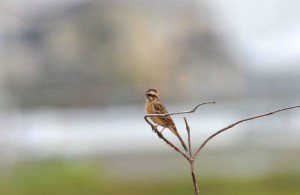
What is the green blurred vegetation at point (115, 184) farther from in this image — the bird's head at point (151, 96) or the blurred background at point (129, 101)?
the bird's head at point (151, 96)

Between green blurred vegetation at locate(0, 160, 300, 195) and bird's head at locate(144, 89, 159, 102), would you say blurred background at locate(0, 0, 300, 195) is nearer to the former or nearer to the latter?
green blurred vegetation at locate(0, 160, 300, 195)

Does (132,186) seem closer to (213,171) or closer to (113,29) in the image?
(213,171)

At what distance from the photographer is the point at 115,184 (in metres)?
11.6

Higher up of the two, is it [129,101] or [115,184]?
[129,101]

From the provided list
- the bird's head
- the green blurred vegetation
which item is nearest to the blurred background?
the green blurred vegetation

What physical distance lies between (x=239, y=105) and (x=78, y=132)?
4798 millimetres

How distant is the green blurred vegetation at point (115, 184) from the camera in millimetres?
9984

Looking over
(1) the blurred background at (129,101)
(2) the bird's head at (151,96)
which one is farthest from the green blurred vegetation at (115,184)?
(2) the bird's head at (151,96)

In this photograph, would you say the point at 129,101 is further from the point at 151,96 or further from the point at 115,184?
the point at 151,96

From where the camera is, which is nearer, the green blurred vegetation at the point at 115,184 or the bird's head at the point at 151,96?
the bird's head at the point at 151,96

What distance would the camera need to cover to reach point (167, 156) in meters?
16.2

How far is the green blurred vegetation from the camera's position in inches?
393

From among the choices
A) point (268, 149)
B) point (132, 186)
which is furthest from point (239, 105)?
point (132, 186)

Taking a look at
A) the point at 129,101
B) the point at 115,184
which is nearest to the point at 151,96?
the point at 115,184
